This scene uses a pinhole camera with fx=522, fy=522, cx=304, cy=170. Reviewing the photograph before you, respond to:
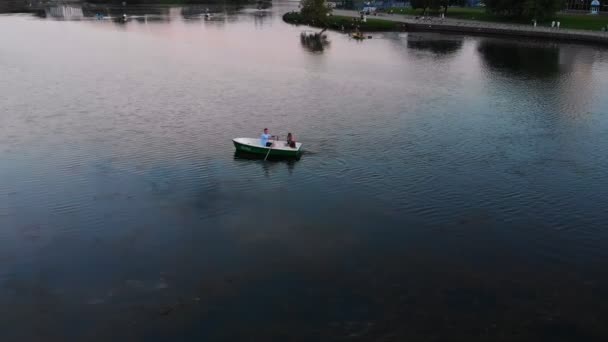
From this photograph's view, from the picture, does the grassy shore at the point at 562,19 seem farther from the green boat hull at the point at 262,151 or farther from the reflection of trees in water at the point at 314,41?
the green boat hull at the point at 262,151

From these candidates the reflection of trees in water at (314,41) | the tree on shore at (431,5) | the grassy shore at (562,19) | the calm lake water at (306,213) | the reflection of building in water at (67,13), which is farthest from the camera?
the reflection of building in water at (67,13)

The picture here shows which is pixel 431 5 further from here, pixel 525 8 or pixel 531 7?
A: pixel 531 7

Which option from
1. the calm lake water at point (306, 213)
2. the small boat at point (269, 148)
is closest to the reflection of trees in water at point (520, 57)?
the calm lake water at point (306, 213)

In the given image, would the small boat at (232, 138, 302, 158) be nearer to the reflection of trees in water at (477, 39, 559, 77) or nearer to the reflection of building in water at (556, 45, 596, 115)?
the reflection of building in water at (556, 45, 596, 115)

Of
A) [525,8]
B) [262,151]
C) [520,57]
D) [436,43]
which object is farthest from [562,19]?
[262,151]

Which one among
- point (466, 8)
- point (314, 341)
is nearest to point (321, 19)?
point (466, 8)

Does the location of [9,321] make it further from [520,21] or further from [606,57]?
[520,21]
